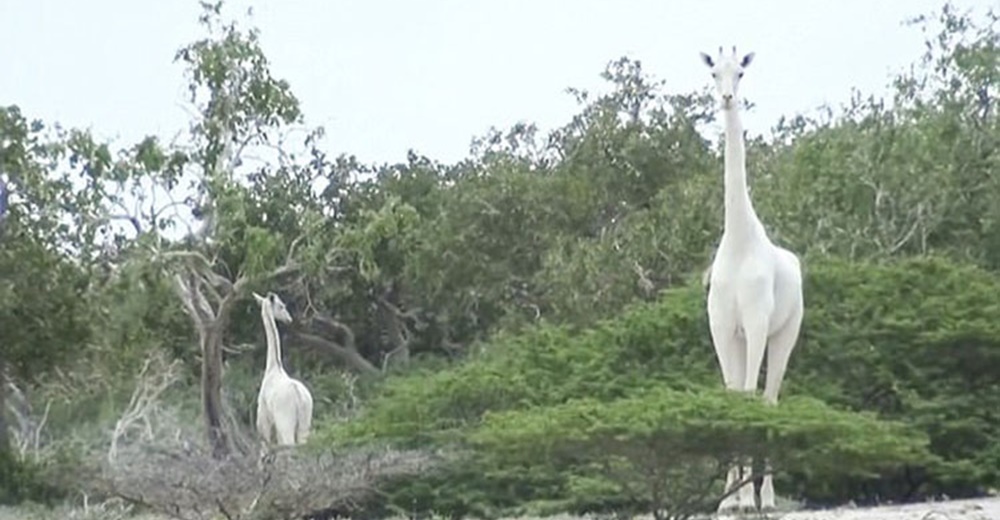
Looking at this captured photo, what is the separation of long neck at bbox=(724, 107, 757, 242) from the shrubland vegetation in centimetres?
124

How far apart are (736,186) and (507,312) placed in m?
17.5

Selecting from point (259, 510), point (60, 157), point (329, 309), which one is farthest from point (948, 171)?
point (259, 510)

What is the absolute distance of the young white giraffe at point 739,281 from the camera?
11047mm

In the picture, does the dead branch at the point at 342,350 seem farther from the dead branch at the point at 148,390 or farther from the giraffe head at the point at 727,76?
the giraffe head at the point at 727,76

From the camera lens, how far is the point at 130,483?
9.20 meters

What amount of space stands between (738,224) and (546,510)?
273 centimetres

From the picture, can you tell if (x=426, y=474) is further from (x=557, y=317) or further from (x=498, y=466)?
(x=557, y=317)

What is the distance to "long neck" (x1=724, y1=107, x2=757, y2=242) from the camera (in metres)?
11.1

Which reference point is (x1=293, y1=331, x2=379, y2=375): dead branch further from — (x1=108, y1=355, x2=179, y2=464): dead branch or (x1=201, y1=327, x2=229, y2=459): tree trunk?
(x1=201, y1=327, x2=229, y2=459): tree trunk

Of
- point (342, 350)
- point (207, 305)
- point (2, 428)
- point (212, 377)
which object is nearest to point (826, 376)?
point (212, 377)

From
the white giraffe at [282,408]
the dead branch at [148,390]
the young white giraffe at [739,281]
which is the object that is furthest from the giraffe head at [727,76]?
the dead branch at [148,390]

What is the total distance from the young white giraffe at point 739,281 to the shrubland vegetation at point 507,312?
23.7 inches

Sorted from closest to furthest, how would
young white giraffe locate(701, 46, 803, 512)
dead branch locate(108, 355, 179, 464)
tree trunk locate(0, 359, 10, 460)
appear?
young white giraffe locate(701, 46, 803, 512)
tree trunk locate(0, 359, 10, 460)
dead branch locate(108, 355, 179, 464)

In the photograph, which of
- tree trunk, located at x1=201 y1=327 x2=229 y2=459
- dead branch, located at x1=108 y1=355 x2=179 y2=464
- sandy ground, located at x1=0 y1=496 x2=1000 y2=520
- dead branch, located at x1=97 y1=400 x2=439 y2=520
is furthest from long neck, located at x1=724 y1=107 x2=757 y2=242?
dead branch, located at x1=108 y1=355 x2=179 y2=464
